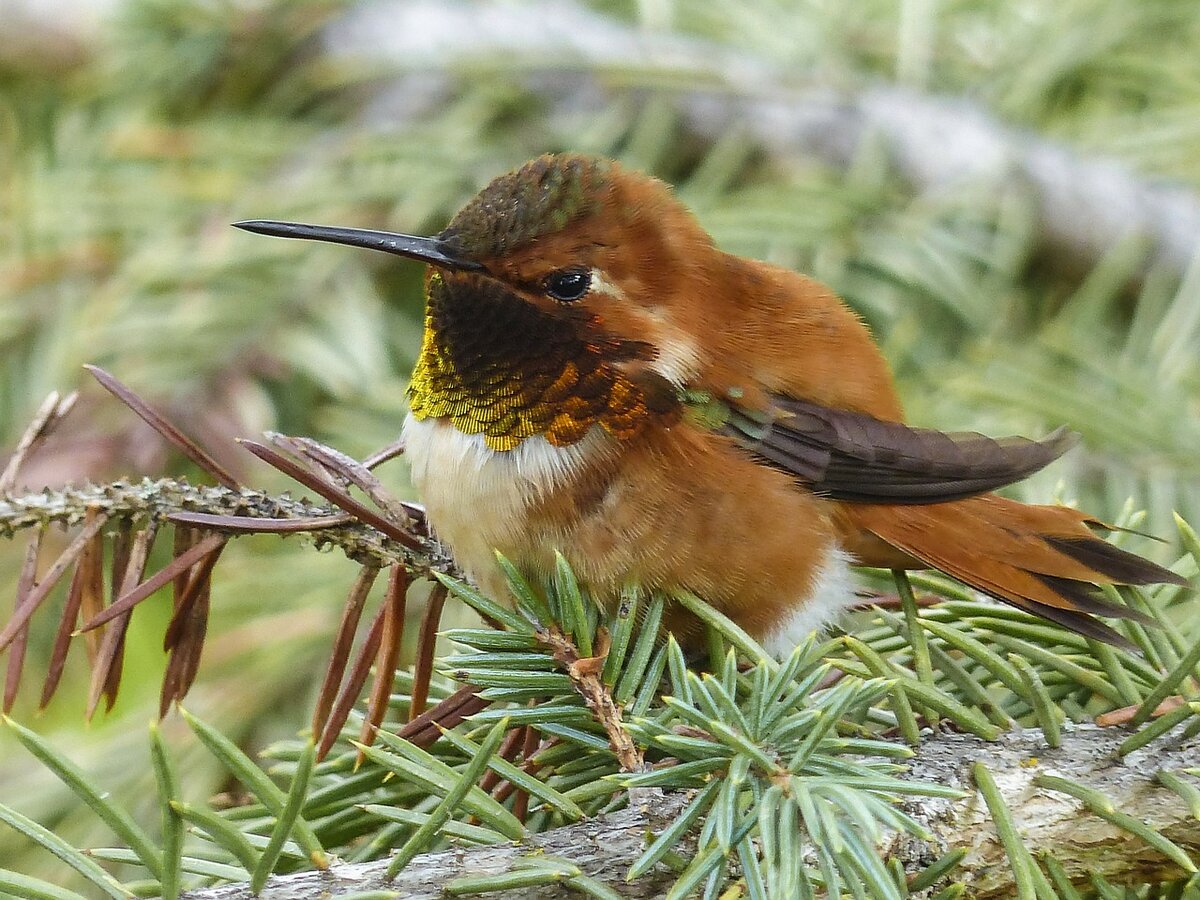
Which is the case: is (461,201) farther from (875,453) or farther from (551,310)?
(875,453)

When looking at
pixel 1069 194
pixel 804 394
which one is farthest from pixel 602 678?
pixel 1069 194

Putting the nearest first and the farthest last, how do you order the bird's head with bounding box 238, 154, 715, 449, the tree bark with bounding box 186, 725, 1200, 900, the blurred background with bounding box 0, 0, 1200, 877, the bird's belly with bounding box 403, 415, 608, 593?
1. the tree bark with bounding box 186, 725, 1200, 900
2. the bird's belly with bounding box 403, 415, 608, 593
3. the bird's head with bounding box 238, 154, 715, 449
4. the blurred background with bounding box 0, 0, 1200, 877

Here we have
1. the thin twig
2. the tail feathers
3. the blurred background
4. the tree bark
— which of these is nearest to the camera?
the tree bark

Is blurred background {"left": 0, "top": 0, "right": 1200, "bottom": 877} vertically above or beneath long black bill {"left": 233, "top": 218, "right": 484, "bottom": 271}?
above

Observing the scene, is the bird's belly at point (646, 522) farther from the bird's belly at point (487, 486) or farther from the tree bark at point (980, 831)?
the tree bark at point (980, 831)

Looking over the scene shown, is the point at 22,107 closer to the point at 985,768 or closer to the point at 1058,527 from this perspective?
the point at 1058,527

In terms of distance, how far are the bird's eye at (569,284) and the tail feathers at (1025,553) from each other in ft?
1.49

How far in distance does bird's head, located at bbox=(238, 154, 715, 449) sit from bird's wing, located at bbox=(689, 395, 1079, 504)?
0.11 m

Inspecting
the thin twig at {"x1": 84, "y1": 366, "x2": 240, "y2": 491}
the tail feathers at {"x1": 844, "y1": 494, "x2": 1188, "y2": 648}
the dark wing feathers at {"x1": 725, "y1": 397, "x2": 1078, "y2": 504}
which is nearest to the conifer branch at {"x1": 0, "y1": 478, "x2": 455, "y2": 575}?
the thin twig at {"x1": 84, "y1": 366, "x2": 240, "y2": 491}

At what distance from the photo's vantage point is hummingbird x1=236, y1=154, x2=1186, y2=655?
1.48 meters

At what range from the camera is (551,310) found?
1577mm

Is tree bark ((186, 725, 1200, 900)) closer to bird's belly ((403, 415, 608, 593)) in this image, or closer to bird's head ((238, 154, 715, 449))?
bird's belly ((403, 415, 608, 593))

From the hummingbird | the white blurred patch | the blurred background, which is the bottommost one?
the white blurred patch

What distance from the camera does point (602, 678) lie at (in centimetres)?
111
